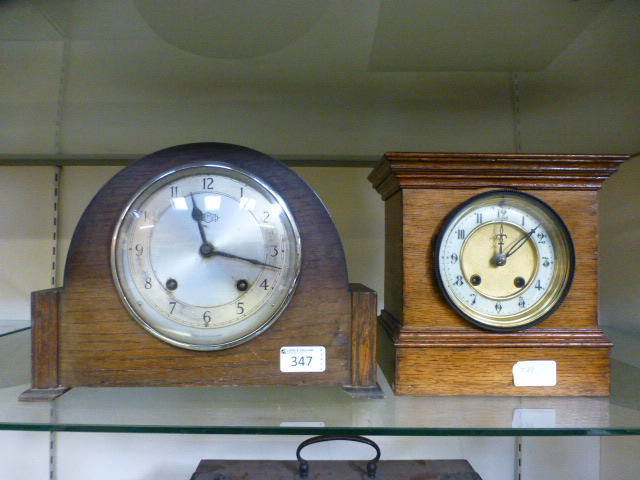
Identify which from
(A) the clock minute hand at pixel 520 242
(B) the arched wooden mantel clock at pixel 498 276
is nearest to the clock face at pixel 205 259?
(B) the arched wooden mantel clock at pixel 498 276

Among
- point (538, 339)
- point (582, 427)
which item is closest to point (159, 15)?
point (538, 339)

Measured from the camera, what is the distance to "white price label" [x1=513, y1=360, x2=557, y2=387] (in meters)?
0.65

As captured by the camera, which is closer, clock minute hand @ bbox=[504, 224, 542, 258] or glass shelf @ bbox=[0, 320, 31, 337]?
clock minute hand @ bbox=[504, 224, 542, 258]

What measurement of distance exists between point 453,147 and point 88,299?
2.45 feet

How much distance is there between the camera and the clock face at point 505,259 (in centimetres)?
65

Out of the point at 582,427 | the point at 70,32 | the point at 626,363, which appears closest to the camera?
the point at 582,427

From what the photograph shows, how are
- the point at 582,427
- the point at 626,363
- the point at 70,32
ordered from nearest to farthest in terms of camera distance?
the point at 582,427 → the point at 626,363 → the point at 70,32

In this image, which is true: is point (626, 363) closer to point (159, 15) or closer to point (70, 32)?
point (159, 15)

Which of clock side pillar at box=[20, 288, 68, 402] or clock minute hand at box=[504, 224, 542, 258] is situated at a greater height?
clock minute hand at box=[504, 224, 542, 258]

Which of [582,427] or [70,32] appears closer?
[582,427]

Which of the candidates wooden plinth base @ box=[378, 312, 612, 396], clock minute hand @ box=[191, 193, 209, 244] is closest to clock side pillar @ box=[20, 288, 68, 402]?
clock minute hand @ box=[191, 193, 209, 244]

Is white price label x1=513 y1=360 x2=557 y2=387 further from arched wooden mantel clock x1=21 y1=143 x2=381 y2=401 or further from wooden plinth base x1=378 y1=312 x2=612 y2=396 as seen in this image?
arched wooden mantel clock x1=21 y1=143 x2=381 y2=401

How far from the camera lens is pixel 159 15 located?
88cm

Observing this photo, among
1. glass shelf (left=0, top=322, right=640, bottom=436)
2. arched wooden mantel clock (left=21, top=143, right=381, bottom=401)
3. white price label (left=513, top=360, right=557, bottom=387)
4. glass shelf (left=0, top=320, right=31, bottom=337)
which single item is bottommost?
glass shelf (left=0, top=322, right=640, bottom=436)
